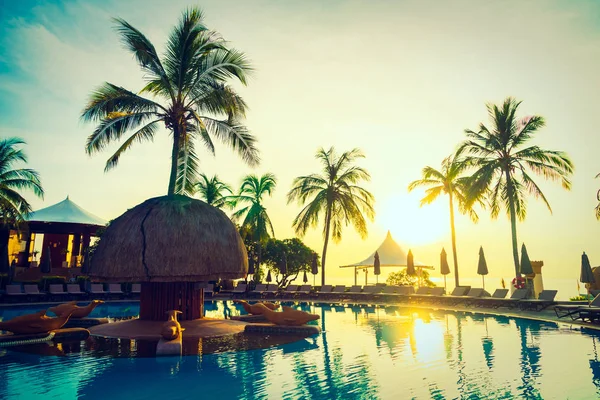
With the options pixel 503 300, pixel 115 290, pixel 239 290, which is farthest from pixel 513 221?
pixel 115 290

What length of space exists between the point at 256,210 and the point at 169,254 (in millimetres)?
18778

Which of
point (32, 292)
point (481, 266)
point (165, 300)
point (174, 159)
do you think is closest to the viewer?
point (165, 300)

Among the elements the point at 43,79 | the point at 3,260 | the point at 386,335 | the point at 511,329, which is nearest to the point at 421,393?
the point at 386,335

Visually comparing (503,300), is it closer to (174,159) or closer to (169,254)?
(169,254)

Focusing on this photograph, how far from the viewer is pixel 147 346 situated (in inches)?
458

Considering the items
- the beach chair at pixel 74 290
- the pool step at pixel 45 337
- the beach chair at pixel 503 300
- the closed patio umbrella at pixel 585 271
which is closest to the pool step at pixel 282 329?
the pool step at pixel 45 337

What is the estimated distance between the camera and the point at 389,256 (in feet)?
109

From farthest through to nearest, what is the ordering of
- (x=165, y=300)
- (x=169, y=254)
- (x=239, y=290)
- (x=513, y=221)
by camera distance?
(x=239, y=290), (x=513, y=221), (x=165, y=300), (x=169, y=254)

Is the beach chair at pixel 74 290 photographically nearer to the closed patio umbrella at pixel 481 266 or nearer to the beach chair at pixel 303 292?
the beach chair at pixel 303 292

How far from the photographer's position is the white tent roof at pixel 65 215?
36.8 metres

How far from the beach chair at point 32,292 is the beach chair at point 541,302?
25.5 meters

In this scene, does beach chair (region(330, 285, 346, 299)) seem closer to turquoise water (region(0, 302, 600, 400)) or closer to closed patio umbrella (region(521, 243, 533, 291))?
closed patio umbrella (region(521, 243, 533, 291))

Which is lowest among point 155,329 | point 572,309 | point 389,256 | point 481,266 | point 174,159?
point 155,329

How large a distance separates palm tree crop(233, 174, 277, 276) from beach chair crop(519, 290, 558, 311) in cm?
1814
